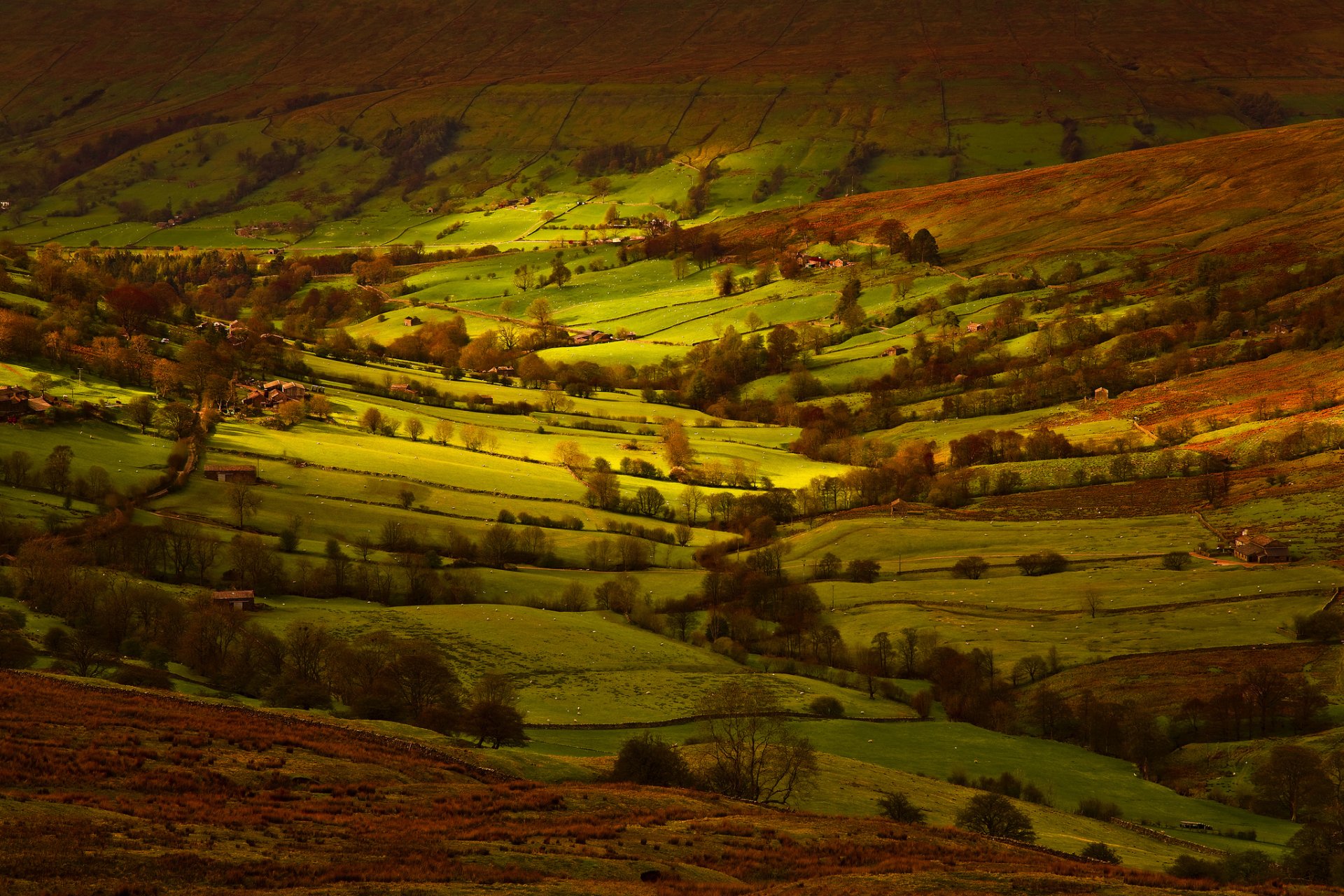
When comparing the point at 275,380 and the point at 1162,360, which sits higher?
the point at 1162,360

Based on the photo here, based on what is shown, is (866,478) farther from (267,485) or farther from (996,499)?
(267,485)

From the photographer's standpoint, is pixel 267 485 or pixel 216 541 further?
pixel 267 485

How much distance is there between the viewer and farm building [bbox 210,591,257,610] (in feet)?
316

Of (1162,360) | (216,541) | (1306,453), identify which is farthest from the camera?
(1162,360)

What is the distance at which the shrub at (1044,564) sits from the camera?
124 m

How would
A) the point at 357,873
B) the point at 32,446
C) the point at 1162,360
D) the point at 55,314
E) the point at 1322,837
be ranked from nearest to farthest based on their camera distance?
the point at 357,873 < the point at 1322,837 < the point at 32,446 < the point at 55,314 < the point at 1162,360

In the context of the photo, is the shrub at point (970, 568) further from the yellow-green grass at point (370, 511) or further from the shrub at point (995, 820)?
the shrub at point (995, 820)

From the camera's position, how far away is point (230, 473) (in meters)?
128

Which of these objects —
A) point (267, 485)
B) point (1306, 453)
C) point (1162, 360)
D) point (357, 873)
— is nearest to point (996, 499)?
point (1306, 453)

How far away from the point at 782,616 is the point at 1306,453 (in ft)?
238

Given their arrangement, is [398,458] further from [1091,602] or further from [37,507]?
[1091,602]

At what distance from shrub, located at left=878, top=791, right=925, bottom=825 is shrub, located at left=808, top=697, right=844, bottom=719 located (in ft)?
81.2

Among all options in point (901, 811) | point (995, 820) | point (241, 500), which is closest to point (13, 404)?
point (241, 500)

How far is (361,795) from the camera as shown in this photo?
50.9 m
